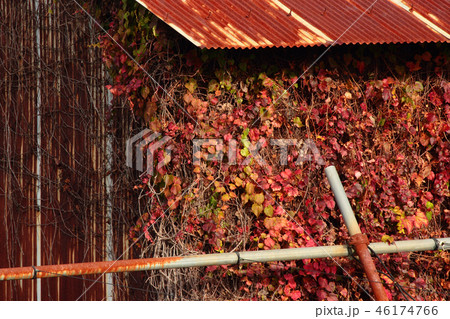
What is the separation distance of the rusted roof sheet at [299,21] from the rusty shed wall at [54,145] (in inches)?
68.0

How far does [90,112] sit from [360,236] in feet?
10.9

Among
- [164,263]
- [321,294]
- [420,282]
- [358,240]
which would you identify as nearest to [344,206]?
[358,240]

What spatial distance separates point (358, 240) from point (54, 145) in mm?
3677

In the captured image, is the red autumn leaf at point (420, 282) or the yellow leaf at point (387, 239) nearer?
the yellow leaf at point (387, 239)

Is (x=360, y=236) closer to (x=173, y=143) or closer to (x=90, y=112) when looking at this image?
(x=173, y=143)

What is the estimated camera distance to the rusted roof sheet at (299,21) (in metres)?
4.57

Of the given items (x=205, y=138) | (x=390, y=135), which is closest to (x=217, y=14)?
(x=205, y=138)

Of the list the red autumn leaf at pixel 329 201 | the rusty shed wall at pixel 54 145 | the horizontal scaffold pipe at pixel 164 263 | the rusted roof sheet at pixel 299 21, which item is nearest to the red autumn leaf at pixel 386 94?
the rusted roof sheet at pixel 299 21

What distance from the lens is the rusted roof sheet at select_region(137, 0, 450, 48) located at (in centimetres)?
457

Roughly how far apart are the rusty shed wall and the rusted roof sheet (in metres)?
1.73

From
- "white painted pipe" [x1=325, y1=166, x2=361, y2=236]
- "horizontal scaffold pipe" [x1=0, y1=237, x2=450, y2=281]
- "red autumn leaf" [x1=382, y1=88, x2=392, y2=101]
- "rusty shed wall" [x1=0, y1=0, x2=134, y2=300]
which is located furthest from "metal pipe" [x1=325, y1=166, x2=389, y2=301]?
"rusty shed wall" [x1=0, y1=0, x2=134, y2=300]

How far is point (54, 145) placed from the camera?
20.6 ft

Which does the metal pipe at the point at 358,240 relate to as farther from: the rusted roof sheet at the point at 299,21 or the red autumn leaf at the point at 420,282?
the rusted roof sheet at the point at 299,21

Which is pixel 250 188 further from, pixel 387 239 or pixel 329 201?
pixel 387 239
